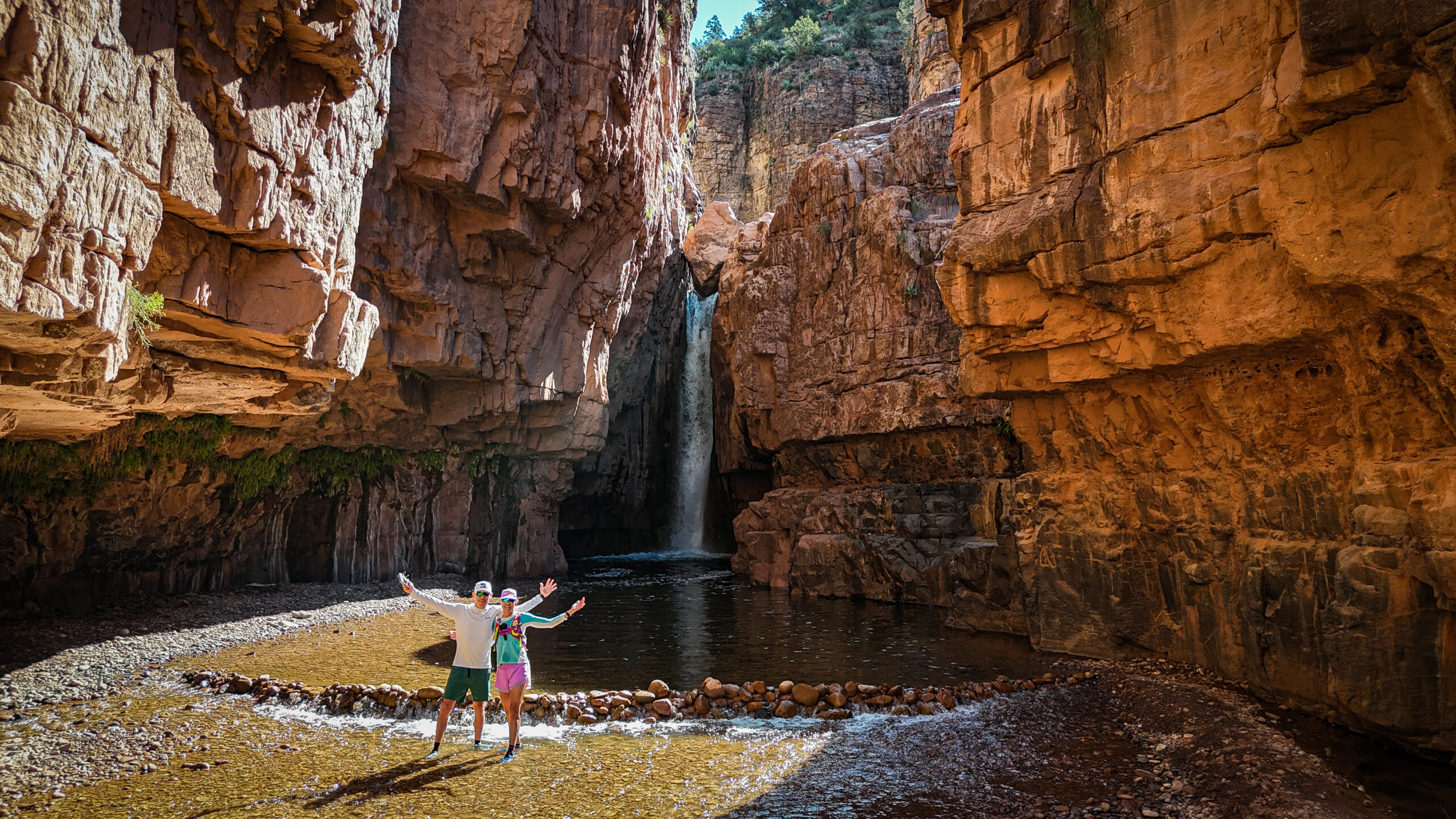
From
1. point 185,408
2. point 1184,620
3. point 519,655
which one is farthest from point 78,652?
point 1184,620

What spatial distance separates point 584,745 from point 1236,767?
6966mm

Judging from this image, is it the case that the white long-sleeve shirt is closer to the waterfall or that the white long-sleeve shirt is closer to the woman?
the woman

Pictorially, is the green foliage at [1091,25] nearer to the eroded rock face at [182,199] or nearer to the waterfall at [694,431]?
the eroded rock face at [182,199]

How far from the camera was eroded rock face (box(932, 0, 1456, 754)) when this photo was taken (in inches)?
301

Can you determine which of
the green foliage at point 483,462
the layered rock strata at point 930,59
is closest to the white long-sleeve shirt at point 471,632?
the green foliage at point 483,462

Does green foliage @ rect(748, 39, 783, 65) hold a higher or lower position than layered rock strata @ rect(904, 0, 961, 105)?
higher

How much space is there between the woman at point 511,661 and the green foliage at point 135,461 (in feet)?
40.3

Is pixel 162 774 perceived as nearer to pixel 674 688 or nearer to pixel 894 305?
pixel 674 688

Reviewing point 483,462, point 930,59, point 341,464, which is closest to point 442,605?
point 341,464

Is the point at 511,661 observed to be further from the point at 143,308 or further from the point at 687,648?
the point at 687,648

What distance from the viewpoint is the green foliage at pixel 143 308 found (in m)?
9.55

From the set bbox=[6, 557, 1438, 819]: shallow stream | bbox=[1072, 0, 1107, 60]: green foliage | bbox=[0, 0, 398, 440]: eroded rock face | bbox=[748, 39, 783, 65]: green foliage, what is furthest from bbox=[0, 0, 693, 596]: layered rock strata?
bbox=[748, 39, 783, 65]: green foliage

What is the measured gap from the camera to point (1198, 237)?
1024 centimetres

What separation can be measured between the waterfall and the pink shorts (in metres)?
29.9
